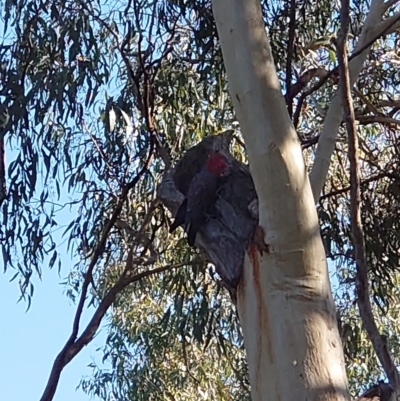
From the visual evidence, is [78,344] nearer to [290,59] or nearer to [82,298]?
[82,298]

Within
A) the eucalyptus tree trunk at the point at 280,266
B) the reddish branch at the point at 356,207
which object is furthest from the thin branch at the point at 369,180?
the eucalyptus tree trunk at the point at 280,266

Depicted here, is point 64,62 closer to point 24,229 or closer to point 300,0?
point 24,229

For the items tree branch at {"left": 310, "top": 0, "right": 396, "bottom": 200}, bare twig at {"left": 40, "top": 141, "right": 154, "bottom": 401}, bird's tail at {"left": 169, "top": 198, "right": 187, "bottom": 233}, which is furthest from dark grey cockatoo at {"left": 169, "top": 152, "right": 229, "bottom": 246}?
bare twig at {"left": 40, "top": 141, "right": 154, "bottom": 401}

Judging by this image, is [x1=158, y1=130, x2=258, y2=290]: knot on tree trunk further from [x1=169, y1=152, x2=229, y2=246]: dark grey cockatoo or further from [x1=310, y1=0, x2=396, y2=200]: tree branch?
[x1=310, y1=0, x2=396, y2=200]: tree branch

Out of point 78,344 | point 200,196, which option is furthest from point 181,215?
point 78,344

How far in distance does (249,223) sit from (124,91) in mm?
1783

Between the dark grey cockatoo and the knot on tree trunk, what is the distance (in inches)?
0.8

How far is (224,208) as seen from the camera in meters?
2.71

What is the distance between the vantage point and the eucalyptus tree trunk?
7.13 ft

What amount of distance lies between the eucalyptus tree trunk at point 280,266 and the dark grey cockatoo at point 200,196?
12.6 inches

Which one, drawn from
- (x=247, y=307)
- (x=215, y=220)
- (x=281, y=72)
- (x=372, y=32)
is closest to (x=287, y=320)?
(x=247, y=307)

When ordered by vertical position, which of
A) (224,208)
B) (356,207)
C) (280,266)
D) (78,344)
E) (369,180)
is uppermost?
(369,180)

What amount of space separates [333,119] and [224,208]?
53 cm

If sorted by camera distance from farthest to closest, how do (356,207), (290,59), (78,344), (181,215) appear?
(78,344) < (290,59) < (181,215) < (356,207)
